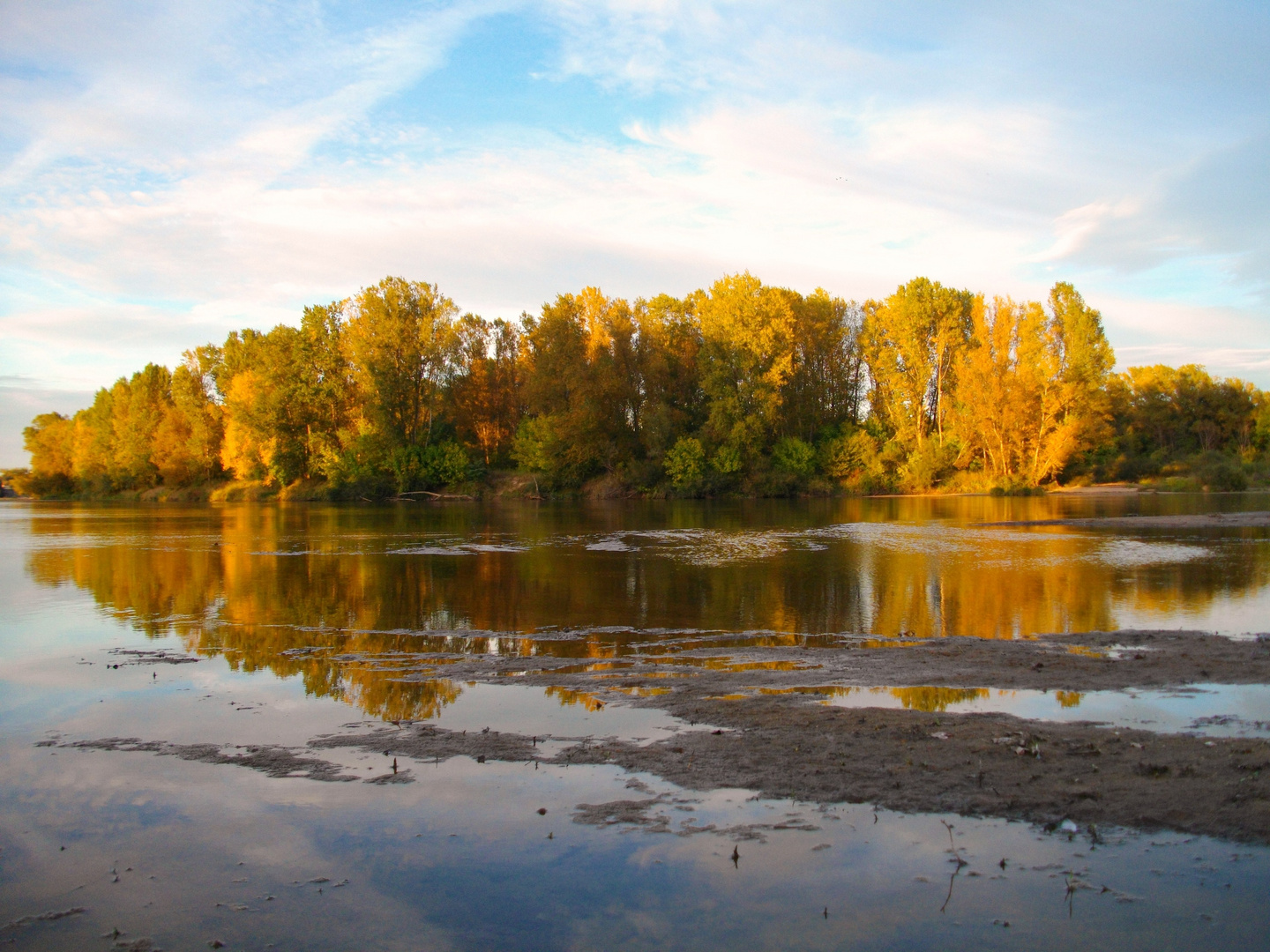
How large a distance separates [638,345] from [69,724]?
62.1 metres

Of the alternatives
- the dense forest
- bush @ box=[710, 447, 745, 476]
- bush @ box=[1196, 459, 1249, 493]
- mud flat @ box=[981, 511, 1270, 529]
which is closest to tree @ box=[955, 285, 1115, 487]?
the dense forest

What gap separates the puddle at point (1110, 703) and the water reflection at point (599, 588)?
228 cm

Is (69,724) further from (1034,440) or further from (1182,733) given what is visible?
(1034,440)

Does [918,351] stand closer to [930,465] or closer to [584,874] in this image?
[930,465]

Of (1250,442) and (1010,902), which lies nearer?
(1010,902)

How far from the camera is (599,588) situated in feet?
56.6

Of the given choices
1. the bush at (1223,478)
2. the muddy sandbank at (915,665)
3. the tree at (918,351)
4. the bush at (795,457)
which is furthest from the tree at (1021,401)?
the muddy sandbank at (915,665)

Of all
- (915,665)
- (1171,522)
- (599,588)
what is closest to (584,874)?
(915,665)

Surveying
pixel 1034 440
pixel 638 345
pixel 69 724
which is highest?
pixel 638 345

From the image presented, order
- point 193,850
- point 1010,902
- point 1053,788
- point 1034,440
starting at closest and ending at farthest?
point 1010,902
point 193,850
point 1053,788
point 1034,440

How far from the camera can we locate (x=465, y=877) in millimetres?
4898

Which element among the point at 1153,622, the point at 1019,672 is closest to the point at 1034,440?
the point at 1153,622

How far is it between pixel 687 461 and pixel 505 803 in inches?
2288

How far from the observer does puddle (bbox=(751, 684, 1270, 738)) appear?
705 centimetres
